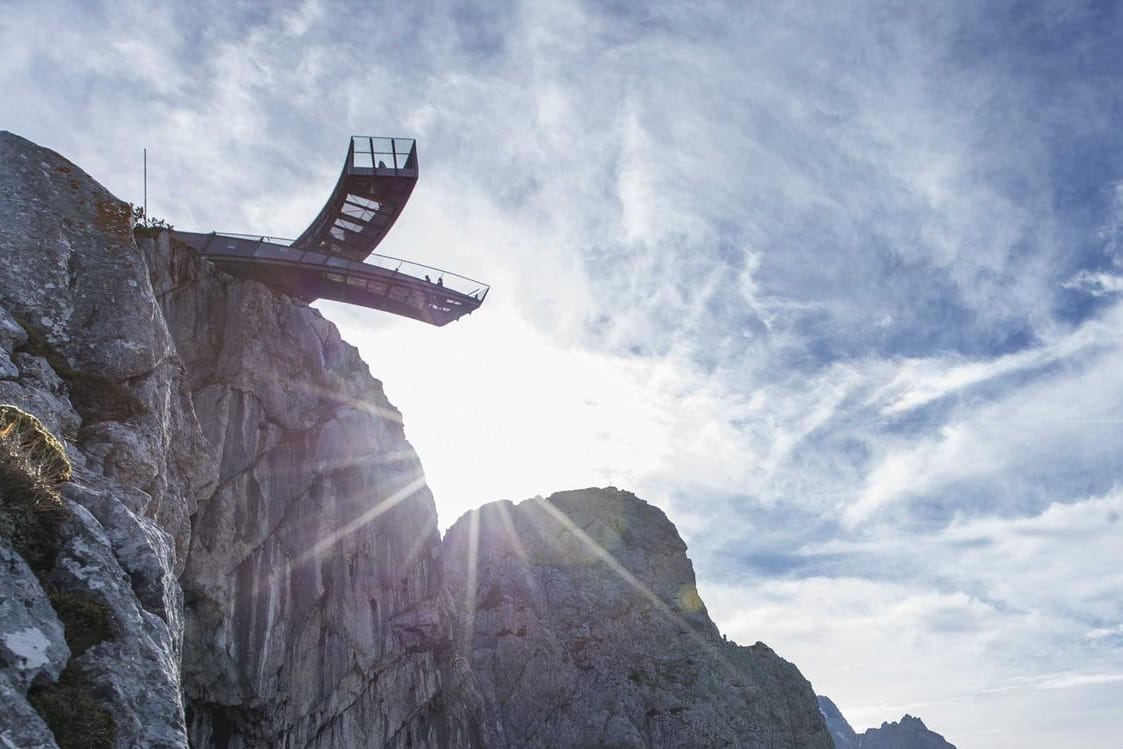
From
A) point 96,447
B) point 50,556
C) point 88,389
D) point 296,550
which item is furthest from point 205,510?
point 50,556

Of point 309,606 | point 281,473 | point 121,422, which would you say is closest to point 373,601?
point 309,606

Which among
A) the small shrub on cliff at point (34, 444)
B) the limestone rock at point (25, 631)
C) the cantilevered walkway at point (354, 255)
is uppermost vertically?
the cantilevered walkway at point (354, 255)

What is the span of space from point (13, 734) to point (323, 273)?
5222 centimetres

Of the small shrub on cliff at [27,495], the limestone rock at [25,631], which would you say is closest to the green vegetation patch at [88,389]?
the small shrub on cliff at [27,495]

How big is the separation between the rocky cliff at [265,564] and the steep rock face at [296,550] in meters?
0.18

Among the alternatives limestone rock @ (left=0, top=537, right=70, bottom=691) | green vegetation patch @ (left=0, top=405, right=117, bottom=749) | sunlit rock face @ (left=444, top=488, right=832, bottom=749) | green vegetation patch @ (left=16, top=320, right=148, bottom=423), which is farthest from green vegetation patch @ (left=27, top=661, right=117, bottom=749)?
sunlit rock face @ (left=444, top=488, right=832, bottom=749)

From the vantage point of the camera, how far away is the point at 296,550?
52500mm

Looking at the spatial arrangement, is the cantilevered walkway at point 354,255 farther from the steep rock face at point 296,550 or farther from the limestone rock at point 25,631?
the limestone rock at point 25,631

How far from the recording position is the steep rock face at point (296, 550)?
4647cm

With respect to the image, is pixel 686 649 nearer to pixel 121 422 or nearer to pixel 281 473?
pixel 281 473

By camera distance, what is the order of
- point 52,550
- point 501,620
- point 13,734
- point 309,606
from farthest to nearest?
point 501,620, point 309,606, point 52,550, point 13,734

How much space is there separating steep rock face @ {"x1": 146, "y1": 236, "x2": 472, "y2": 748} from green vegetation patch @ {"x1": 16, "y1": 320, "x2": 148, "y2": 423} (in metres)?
18.1

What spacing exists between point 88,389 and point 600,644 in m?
66.4

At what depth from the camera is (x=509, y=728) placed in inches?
2997
